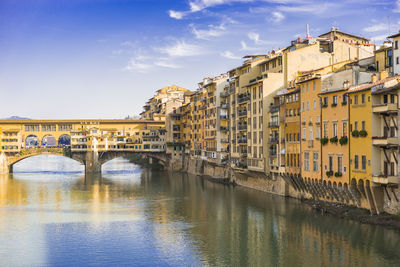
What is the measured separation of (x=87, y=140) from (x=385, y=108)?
6460cm

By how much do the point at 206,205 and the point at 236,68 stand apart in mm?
19661

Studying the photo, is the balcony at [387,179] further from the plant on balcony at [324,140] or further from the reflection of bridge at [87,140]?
the reflection of bridge at [87,140]

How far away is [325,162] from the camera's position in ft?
132

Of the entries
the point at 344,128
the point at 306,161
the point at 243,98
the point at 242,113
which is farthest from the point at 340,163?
the point at 242,113

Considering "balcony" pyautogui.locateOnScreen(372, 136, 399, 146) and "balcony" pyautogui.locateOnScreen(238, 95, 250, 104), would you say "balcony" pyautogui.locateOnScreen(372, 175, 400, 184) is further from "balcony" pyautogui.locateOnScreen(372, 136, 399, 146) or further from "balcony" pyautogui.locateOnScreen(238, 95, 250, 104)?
"balcony" pyautogui.locateOnScreen(238, 95, 250, 104)

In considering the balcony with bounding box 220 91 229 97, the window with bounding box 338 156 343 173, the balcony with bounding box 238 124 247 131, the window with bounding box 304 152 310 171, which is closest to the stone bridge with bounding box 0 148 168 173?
the balcony with bounding box 220 91 229 97

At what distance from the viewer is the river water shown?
1135 inches

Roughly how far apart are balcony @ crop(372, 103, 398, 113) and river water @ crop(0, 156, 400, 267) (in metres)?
7.77

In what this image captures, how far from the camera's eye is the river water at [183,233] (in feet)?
94.6

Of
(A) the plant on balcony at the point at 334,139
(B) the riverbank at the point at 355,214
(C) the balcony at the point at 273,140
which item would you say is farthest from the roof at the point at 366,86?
(C) the balcony at the point at 273,140

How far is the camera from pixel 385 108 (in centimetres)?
3281

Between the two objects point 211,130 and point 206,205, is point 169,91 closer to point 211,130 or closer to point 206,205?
point 211,130

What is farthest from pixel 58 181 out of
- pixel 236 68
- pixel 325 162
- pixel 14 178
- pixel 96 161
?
pixel 325 162

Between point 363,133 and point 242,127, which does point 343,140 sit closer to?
point 363,133
